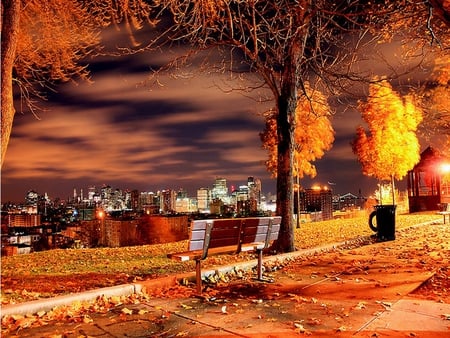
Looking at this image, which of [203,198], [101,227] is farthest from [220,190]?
[101,227]

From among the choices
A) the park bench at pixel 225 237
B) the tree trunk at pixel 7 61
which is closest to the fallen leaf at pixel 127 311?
the park bench at pixel 225 237

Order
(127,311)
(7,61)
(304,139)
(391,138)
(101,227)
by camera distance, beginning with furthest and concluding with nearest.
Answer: (101,227)
(391,138)
(304,139)
(7,61)
(127,311)

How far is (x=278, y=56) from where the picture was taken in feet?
37.2

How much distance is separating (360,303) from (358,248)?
595 centimetres

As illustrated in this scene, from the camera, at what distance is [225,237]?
705cm

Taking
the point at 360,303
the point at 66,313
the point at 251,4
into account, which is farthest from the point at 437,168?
the point at 66,313

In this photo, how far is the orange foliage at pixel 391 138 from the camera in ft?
90.6

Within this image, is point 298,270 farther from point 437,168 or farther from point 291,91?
point 437,168

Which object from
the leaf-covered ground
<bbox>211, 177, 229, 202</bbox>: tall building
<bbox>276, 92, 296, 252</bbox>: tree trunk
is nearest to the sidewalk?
the leaf-covered ground

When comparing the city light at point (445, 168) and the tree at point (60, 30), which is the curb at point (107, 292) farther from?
Result: the city light at point (445, 168)

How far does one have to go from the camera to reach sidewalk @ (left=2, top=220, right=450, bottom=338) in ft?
15.2

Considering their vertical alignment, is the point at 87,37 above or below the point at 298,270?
above

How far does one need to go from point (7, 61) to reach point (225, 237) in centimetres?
444

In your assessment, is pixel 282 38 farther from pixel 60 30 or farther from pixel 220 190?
pixel 220 190
